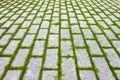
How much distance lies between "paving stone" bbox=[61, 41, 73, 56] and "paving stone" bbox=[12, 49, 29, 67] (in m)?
0.66

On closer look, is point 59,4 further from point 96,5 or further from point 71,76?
point 71,76

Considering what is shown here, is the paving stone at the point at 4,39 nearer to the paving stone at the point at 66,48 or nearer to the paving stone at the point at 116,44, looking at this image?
the paving stone at the point at 66,48

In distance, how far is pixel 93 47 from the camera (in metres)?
3.07

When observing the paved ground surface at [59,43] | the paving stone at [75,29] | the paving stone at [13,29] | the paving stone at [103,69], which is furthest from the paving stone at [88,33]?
the paving stone at [13,29]

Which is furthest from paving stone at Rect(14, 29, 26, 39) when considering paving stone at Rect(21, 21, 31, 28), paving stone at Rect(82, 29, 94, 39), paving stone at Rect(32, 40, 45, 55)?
paving stone at Rect(82, 29, 94, 39)

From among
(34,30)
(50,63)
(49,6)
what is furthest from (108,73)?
(49,6)

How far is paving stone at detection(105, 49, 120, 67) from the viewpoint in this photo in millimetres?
2622

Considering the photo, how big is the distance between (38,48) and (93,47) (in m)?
1.03

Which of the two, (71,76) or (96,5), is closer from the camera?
(71,76)

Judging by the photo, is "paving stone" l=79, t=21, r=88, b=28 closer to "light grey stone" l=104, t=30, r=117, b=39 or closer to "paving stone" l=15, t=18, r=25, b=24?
"light grey stone" l=104, t=30, r=117, b=39

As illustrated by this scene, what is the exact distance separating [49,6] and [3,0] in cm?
215

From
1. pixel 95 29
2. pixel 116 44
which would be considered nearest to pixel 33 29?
pixel 95 29

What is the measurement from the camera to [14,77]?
91.2 inches

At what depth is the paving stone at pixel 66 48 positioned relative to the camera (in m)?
2.89
